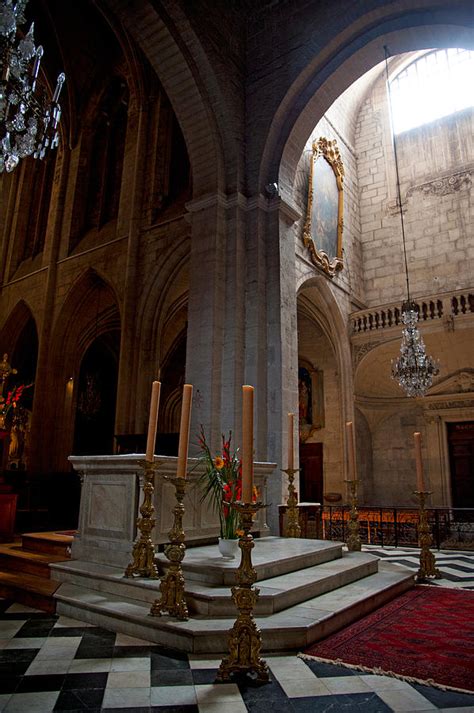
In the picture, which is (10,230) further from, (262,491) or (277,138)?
(262,491)

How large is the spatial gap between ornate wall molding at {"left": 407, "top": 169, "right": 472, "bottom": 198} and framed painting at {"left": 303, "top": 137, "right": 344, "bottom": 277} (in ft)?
8.00

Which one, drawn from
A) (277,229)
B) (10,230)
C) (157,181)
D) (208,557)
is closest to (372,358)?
(277,229)

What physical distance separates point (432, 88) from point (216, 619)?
15978 mm

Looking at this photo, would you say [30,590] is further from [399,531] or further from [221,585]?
[399,531]

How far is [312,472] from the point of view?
1343 centimetres

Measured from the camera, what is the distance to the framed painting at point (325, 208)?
11594 millimetres

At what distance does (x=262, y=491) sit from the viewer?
227 inches

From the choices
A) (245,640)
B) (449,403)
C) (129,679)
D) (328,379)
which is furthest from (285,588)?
(449,403)

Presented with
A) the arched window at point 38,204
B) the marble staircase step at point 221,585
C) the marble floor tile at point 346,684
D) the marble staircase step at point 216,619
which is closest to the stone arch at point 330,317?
the arched window at point 38,204

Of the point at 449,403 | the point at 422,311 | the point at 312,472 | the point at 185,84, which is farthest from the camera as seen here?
the point at 312,472

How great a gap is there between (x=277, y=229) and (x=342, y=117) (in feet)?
27.7

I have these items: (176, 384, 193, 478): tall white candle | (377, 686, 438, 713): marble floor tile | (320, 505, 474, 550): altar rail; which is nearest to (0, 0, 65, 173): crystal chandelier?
(176, 384, 193, 478): tall white candle

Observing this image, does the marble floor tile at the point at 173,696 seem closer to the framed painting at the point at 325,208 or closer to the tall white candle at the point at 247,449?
the tall white candle at the point at 247,449

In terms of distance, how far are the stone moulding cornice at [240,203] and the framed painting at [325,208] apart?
9.94 feet
